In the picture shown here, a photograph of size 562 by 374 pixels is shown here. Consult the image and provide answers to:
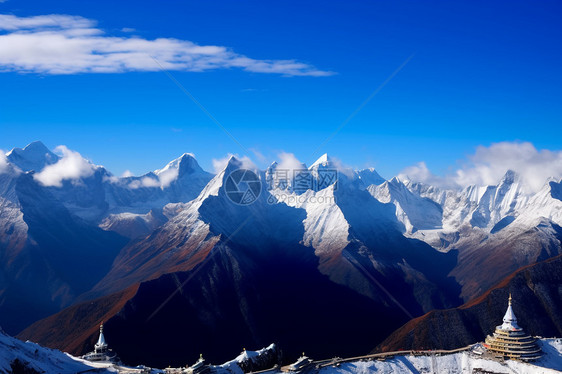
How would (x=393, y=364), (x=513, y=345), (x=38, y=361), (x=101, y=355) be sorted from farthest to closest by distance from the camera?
(x=101, y=355) < (x=513, y=345) < (x=393, y=364) < (x=38, y=361)

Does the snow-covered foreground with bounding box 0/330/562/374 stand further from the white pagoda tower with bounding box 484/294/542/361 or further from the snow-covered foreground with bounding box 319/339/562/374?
the white pagoda tower with bounding box 484/294/542/361

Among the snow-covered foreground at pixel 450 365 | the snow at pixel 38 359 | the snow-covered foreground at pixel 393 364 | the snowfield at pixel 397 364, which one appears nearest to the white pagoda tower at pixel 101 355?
the snow-covered foreground at pixel 393 364


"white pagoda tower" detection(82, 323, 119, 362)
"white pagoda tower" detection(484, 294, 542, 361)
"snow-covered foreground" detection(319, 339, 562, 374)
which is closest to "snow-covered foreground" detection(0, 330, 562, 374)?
"snow-covered foreground" detection(319, 339, 562, 374)

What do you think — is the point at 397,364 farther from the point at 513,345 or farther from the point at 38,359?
the point at 38,359

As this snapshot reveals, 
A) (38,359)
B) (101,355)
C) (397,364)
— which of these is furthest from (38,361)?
(397,364)

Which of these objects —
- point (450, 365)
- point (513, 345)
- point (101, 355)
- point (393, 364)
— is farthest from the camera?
point (101, 355)

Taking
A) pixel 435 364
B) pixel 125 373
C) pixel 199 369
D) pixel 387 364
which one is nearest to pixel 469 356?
pixel 435 364

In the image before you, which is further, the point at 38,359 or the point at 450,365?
the point at 450,365
